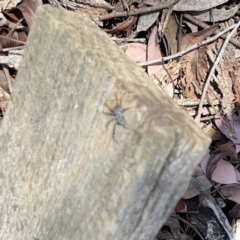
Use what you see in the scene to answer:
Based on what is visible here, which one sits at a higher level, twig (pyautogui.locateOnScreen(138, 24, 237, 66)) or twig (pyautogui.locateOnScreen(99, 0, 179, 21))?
twig (pyautogui.locateOnScreen(99, 0, 179, 21))

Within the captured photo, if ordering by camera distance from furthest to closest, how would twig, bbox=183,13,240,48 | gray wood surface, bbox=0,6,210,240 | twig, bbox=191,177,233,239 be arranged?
1. twig, bbox=183,13,240,48
2. twig, bbox=191,177,233,239
3. gray wood surface, bbox=0,6,210,240

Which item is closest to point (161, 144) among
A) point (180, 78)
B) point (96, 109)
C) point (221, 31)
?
point (96, 109)

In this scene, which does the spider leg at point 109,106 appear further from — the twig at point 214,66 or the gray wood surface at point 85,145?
the twig at point 214,66

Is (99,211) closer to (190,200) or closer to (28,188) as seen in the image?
(28,188)

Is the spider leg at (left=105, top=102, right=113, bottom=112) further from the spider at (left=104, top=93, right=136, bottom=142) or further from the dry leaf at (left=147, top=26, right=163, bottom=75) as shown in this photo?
the dry leaf at (left=147, top=26, right=163, bottom=75)

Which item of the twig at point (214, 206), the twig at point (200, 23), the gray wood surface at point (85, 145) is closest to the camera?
the gray wood surface at point (85, 145)

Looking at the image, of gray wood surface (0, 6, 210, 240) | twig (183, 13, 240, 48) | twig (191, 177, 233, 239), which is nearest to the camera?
gray wood surface (0, 6, 210, 240)

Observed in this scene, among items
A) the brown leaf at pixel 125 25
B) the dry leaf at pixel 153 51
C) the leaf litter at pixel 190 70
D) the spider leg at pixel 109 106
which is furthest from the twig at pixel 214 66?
the spider leg at pixel 109 106

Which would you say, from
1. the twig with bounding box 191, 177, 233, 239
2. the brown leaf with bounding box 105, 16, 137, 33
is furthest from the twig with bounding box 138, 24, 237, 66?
the twig with bounding box 191, 177, 233, 239
